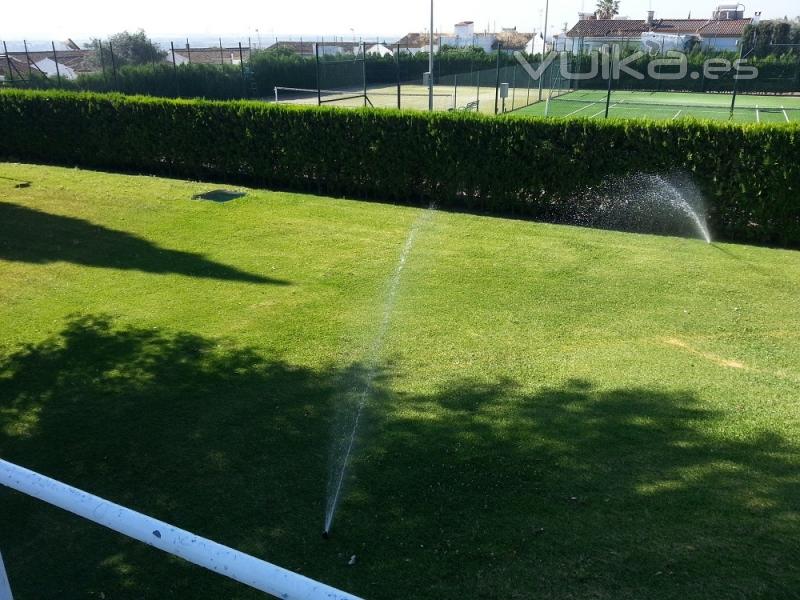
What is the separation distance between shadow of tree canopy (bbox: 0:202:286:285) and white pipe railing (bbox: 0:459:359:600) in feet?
23.4

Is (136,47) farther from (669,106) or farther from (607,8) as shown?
(607,8)

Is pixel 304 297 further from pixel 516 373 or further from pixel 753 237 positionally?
pixel 753 237

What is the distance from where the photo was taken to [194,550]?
1587 millimetres

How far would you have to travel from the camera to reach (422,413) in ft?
17.7

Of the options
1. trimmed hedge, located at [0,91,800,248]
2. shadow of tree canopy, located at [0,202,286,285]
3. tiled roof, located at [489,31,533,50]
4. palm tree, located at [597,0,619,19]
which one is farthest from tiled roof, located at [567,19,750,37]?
shadow of tree canopy, located at [0,202,286,285]

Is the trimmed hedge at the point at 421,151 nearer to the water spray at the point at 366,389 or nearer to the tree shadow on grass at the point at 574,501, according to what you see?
the water spray at the point at 366,389

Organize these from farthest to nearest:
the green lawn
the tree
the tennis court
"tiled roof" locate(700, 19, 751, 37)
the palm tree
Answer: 1. the palm tree
2. "tiled roof" locate(700, 19, 751, 37)
3. the tree
4. the tennis court
5. the green lawn

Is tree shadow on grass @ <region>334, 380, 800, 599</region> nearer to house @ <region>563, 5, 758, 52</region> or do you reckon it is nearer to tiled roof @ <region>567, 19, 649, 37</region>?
house @ <region>563, 5, 758, 52</region>

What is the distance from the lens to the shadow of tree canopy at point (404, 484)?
11.9 feet

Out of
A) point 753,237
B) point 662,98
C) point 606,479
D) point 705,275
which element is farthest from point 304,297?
point 662,98

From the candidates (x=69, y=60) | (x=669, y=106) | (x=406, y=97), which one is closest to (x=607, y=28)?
(x=406, y=97)

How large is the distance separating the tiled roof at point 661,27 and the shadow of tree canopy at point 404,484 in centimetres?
7662

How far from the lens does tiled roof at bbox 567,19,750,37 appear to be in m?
75.1

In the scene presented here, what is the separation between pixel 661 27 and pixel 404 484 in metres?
89.6
